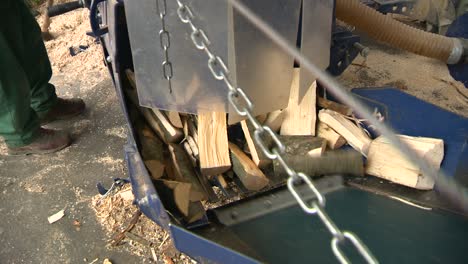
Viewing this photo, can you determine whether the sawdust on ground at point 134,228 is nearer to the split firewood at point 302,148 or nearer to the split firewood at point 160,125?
the split firewood at point 160,125

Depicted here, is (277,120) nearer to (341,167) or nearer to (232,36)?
(341,167)

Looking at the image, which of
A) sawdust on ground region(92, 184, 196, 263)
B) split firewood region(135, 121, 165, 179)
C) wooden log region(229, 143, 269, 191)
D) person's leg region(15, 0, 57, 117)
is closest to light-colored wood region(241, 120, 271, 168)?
wooden log region(229, 143, 269, 191)

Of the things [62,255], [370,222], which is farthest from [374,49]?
[62,255]

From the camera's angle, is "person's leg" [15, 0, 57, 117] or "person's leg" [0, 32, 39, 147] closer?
"person's leg" [0, 32, 39, 147]

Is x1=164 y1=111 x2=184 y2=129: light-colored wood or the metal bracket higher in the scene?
x1=164 y1=111 x2=184 y2=129: light-colored wood

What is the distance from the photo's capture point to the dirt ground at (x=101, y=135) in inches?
73.5

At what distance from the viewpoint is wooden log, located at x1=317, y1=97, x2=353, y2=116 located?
5.82 feet

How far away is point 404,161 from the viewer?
5.09 feet

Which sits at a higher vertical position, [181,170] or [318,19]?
[318,19]

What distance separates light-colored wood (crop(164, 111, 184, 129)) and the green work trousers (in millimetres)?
910

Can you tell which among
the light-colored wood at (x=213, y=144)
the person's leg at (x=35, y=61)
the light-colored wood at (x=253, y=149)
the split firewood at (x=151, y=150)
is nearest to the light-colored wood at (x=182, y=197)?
the split firewood at (x=151, y=150)

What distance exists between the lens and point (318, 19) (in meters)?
1.54

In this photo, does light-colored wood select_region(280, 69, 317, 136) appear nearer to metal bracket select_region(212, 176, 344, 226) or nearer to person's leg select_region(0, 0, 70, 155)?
metal bracket select_region(212, 176, 344, 226)

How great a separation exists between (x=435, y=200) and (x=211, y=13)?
1.04 m
